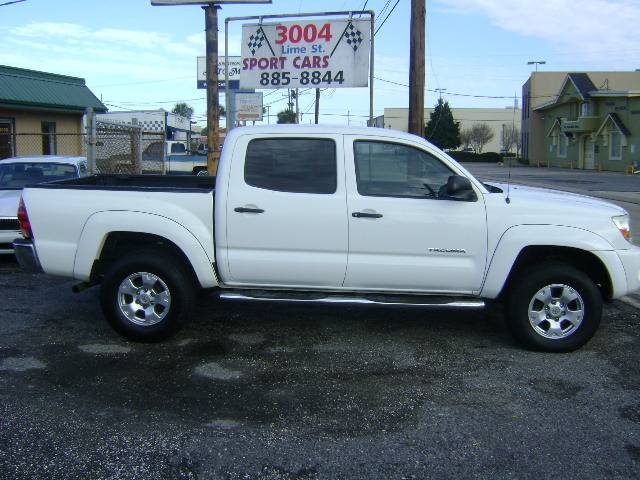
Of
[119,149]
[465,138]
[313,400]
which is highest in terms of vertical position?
[465,138]

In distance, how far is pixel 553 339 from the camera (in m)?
5.77

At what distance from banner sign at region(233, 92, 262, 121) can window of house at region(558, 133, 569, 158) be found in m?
36.9

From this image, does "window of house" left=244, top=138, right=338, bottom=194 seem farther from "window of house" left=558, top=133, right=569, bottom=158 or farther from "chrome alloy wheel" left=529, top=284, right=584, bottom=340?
"window of house" left=558, top=133, right=569, bottom=158

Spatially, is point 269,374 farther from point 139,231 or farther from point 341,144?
point 341,144

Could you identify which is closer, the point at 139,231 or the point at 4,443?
the point at 4,443

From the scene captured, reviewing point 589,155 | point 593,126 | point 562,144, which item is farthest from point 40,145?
point 562,144

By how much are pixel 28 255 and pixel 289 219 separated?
244 centimetres

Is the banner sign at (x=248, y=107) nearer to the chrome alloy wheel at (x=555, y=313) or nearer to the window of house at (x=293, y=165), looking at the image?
the window of house at (x=293, y=165)

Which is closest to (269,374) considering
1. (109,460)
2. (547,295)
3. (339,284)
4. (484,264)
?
(339,284)

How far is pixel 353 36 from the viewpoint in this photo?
14195 millimetres

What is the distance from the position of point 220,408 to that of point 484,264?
102 inches

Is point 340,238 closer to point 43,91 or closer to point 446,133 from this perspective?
point 43,91

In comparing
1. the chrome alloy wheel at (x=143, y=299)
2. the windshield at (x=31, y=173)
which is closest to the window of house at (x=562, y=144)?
the windshield at (x=31, y=173)

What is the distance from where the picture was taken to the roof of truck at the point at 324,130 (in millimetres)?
5965
